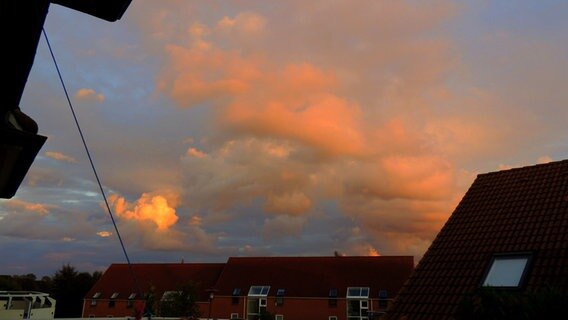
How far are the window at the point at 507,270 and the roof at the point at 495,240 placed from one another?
0.14m

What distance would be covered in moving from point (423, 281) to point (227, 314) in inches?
1558

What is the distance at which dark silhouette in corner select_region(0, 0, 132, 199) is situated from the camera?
190 cm

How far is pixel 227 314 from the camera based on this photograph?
157ft

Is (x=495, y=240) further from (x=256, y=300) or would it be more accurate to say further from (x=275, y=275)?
(x=275, y=275)

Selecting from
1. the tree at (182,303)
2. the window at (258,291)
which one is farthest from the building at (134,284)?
the tree at (182,303)

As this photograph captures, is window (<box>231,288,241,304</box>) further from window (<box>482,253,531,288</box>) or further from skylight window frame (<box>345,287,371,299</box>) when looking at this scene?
window (<box>482,253,531,288</box>)

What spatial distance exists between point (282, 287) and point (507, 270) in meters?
Result: 40.2

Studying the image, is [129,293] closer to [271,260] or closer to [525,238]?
[271,260]

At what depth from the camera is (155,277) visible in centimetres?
5622

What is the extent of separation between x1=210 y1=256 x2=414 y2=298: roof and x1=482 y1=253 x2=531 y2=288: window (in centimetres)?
3565

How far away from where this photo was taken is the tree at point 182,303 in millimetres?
36969

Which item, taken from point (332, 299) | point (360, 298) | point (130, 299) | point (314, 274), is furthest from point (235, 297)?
point (360, 298)

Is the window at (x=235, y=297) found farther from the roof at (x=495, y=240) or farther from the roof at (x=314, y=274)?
the roof at (x=495, y=240)

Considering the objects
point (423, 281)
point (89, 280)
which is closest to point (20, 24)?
point (423, 281)
